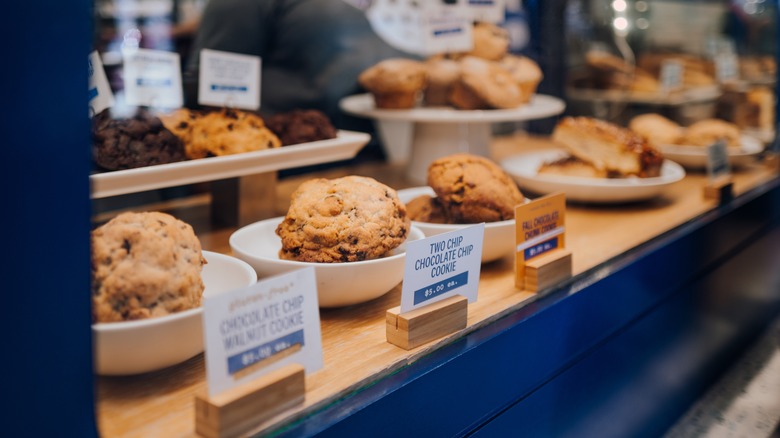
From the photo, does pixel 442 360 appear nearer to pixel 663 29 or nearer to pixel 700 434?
pixel 700 434

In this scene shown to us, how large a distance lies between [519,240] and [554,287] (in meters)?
0.12

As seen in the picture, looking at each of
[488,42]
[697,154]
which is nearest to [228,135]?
[488,42]

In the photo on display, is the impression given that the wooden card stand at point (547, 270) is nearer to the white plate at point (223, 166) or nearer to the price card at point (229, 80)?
the white plate at point (223, 166)

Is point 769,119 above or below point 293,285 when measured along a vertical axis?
above

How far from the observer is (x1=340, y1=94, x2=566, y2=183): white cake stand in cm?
172

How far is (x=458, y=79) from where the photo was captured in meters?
1.82

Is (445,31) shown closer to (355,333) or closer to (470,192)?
(470,192)

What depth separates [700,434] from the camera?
1.78 m

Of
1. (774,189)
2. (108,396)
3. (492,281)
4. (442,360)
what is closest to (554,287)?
(492,281)

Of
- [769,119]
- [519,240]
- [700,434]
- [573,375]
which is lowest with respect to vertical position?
[700,434]

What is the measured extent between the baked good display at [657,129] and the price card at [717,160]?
23 centimetres

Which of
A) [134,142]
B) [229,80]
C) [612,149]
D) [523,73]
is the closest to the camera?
[134,142]

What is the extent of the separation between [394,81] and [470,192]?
52cm

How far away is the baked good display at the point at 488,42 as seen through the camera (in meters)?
1.90
